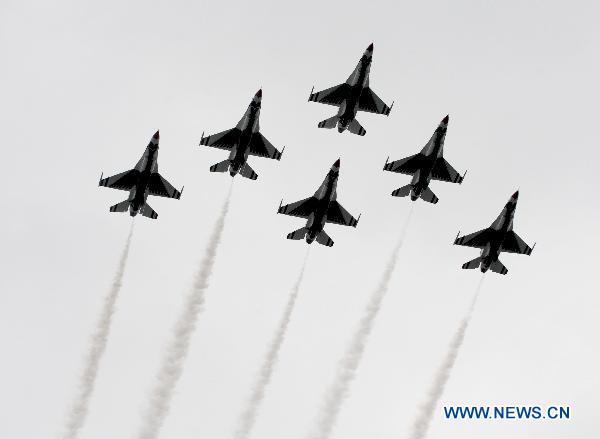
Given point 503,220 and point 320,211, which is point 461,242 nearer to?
point 503,220

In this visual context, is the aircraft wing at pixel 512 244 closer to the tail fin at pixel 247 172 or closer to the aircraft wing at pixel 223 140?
the tail fin at pixel 247 172

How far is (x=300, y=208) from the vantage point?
149 metres

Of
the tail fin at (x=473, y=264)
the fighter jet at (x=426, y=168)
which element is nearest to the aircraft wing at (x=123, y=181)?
the fighter jet at (x=426, y=168)

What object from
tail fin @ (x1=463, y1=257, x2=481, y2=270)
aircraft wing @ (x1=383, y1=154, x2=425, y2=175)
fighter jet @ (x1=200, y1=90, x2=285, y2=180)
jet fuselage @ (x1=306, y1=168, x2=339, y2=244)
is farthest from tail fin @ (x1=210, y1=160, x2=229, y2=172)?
tail fin @ (x1=463, y1=257, x2=481, y2=270)

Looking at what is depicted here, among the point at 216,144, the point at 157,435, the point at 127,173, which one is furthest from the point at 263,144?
the point at 157,435

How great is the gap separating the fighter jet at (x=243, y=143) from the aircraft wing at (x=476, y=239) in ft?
75.4

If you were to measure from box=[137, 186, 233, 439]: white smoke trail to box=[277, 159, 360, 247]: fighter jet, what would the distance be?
8.25m

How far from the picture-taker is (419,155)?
149 metres

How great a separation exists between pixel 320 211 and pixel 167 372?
24.9 metres

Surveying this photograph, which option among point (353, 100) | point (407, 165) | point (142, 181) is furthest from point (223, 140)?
point (407, 165)

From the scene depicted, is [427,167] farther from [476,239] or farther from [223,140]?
[223,140]

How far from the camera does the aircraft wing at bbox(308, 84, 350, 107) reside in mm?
152375

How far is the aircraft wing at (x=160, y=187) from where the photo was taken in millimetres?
145750

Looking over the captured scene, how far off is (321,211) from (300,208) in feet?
10.7
